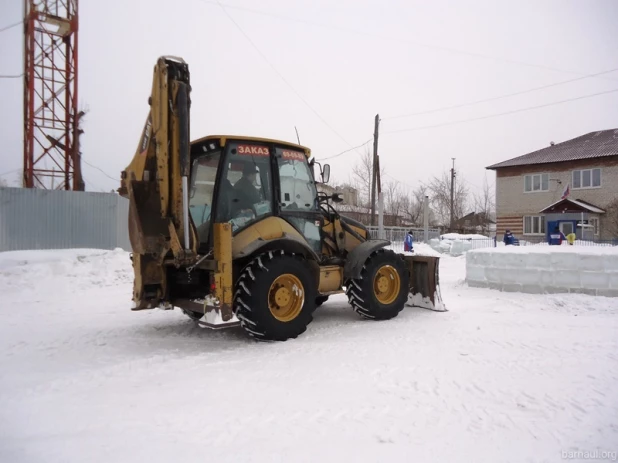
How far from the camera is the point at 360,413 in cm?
355

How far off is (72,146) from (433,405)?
65.2 ft

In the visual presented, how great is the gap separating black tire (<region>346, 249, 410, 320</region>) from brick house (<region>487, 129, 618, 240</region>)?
24624 millimetres

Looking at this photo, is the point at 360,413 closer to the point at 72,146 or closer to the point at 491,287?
the point at 491,287

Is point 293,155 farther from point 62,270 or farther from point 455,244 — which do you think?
point 455,244

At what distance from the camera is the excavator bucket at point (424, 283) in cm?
778

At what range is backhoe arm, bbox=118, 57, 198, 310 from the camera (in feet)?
17.5

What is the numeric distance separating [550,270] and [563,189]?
86.6 feet

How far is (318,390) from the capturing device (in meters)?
4.05

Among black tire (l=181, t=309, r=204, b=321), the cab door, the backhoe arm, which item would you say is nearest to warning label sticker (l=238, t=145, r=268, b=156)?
the cab door

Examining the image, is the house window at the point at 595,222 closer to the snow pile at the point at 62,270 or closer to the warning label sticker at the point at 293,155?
the snow pile at the point at 62,270

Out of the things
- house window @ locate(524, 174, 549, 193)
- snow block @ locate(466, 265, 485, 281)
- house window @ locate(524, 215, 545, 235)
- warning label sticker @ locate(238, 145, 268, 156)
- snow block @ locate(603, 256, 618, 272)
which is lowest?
snow block @ locate(466, 265, 485, 281)

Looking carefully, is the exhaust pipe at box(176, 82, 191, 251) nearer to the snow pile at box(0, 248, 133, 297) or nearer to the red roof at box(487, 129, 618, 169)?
the snow pile at box(0, 248, 133, 297)

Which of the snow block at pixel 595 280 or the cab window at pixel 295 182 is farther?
the snow block at pixel 595 280

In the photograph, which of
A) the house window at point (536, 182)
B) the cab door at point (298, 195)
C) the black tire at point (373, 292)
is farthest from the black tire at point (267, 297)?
the house window at point (536, 182)
